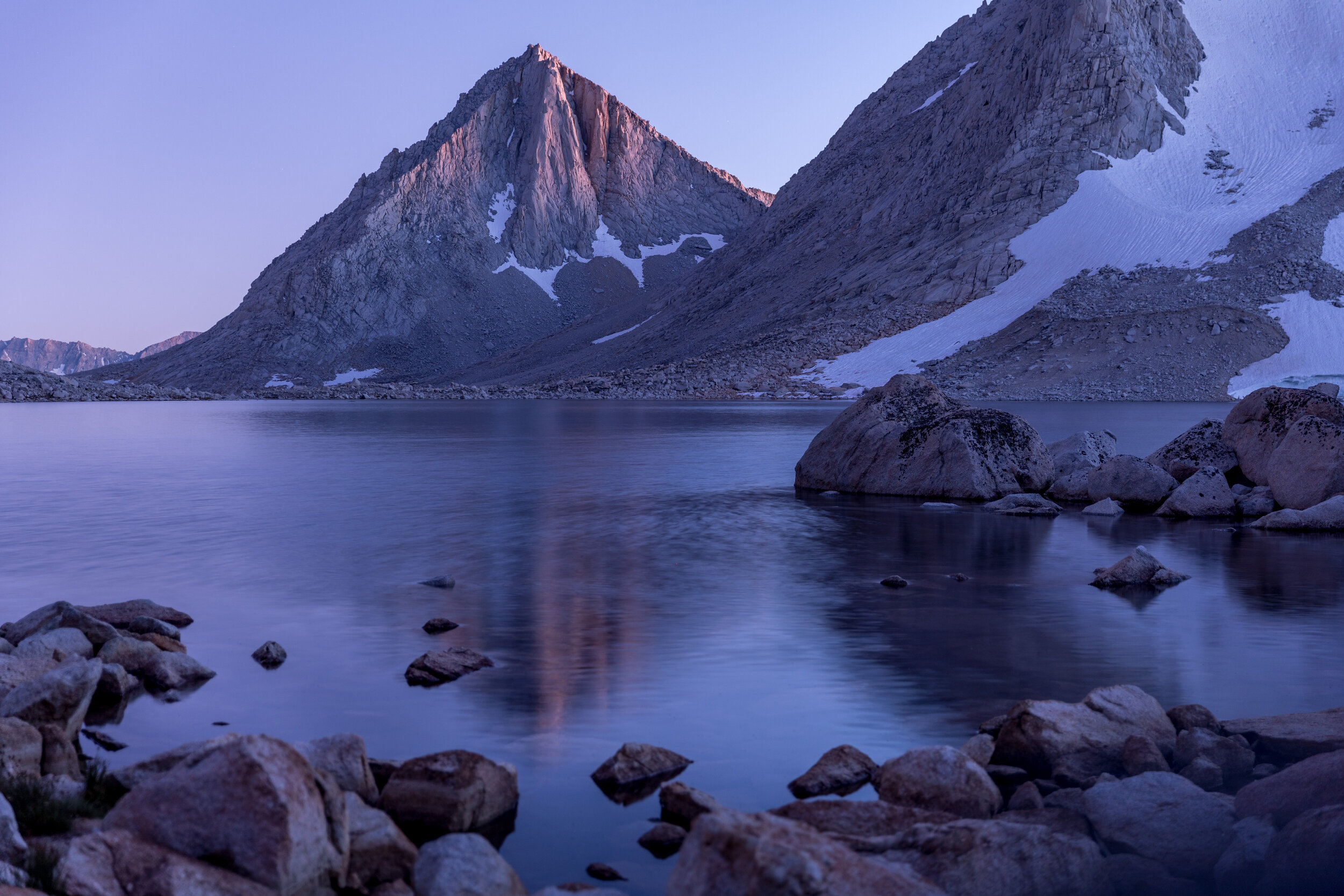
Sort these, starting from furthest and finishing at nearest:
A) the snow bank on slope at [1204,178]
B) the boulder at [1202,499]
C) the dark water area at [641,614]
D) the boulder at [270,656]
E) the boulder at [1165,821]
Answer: the snow bank on slope at [1204,178]
the boulder at [1202,499]
the boulder at [270,656]
the dark water area at [641,614]
the boulder at [1165,821]

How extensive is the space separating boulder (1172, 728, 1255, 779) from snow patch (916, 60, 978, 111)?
442ft

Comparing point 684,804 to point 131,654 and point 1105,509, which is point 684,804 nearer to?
point 131,654

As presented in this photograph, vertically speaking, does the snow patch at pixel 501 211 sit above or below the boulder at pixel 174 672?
above

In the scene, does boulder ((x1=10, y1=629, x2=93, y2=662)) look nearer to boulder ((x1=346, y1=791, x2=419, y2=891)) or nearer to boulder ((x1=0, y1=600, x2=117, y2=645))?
boulder ((x1=0, y1=600, x2=117, y2=645))

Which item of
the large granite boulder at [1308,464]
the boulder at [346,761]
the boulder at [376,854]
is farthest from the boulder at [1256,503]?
the boulder at [376,854]

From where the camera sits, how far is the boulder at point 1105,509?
1998 centimetres

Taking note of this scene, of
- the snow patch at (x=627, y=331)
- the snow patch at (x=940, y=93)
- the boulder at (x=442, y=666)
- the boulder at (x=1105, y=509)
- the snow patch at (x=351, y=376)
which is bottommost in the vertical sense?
the boulder at (x=442, y=666)

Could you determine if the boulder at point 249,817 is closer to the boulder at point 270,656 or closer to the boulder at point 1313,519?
the boulder at point 270,656

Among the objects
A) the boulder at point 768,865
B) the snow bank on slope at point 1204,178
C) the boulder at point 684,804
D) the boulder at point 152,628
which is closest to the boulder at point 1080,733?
the boulder at point 684,804

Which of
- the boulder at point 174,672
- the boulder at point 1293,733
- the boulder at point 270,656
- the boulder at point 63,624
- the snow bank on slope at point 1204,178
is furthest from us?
the snow bank on slope at point 1204,178

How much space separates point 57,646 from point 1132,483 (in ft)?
62.6

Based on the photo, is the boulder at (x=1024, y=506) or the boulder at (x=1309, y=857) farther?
the boulder at (x=1024, y=506)

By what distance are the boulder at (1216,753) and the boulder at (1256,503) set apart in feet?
47.5

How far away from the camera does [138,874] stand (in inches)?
171
